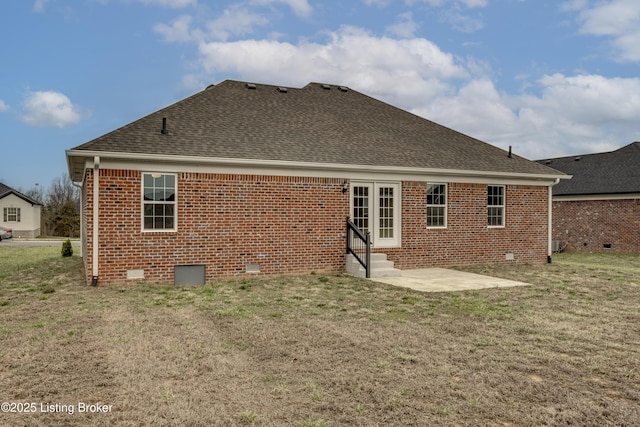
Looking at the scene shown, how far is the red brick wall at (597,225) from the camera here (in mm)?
21516

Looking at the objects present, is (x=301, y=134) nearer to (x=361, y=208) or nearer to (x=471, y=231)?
(x=361, y=208)

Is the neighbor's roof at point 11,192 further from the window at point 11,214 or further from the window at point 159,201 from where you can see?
the window at point 159,201

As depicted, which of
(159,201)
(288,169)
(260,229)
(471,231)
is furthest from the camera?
(471,231)

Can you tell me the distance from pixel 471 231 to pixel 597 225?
470 inches

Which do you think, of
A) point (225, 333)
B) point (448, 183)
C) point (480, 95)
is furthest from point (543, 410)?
point (480, 95)

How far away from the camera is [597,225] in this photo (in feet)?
74.5

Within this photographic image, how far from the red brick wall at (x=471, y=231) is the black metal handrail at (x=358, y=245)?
97 cm

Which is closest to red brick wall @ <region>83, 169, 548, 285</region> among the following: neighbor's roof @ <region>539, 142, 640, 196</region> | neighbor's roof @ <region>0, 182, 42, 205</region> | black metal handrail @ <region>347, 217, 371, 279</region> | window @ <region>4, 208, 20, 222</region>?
black metal handrail @ <region>347, 217, 371, 279</region>

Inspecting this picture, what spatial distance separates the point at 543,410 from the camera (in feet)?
12.6

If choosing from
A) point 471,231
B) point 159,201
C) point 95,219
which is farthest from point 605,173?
point 95,219

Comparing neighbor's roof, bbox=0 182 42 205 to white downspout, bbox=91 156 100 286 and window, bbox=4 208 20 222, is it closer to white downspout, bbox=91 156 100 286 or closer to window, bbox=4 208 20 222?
window, bbox=4 208 20 222

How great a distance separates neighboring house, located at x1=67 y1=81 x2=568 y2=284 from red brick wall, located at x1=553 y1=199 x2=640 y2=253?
858cm

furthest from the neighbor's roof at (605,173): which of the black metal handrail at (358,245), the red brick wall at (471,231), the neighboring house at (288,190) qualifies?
the black metal handrail at (358,245)

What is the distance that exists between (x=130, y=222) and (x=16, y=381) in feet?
22.0
